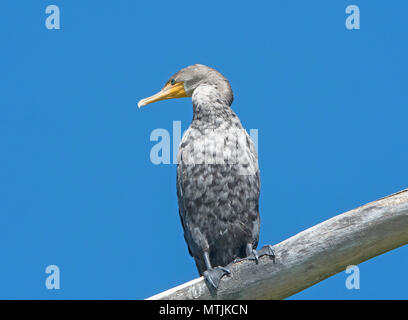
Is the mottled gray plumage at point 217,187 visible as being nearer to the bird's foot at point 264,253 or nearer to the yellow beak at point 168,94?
the yellow beak at point 168,94

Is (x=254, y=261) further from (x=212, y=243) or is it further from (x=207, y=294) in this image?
(x=212, y=243)

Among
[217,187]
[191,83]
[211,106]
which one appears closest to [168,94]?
[191,83]

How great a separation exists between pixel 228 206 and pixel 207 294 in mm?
1127

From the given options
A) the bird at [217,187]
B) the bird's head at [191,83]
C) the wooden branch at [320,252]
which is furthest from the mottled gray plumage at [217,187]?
the wooden branch at [320,252]

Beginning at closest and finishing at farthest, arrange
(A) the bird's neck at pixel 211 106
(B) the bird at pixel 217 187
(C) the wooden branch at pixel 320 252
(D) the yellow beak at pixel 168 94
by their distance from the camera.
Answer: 1. (C) the wooden branch at pixel 320 252
2. (B) the bird at pixel 217 187
3. (A) the bird's neck at pixel 211 106
4. (D) the yellow beak at pixel 168 94

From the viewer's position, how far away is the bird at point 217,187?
6.05 m

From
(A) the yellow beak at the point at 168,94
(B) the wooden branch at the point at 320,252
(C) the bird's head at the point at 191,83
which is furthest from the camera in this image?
(A) the yellow beak at the point at 168,94

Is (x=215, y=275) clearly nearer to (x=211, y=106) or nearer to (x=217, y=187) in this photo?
(x=217, y=187)

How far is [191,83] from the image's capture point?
6836 mm

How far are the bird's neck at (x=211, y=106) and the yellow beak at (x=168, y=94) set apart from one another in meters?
0.40

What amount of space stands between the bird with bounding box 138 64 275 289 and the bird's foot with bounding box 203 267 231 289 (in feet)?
1.89

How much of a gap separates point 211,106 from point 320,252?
2177 millimetres

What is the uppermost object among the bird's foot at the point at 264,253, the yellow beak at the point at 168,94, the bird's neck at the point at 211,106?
the yellow beak at the point at 168,94

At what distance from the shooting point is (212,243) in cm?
611
